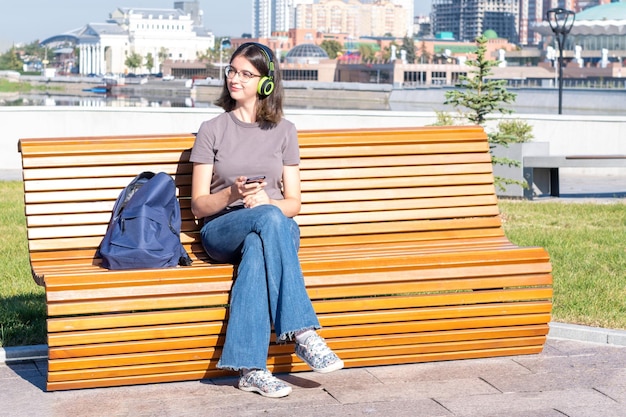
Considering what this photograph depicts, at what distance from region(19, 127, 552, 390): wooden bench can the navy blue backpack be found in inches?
4.7

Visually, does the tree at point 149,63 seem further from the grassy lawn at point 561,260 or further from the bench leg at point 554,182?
the grassy lawn at point 561,260

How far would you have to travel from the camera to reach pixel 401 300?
14.1 feet

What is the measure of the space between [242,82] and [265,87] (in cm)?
10

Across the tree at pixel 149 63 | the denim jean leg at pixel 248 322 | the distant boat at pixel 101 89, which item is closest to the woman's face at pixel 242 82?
the denim jean leg at pixel 248 322

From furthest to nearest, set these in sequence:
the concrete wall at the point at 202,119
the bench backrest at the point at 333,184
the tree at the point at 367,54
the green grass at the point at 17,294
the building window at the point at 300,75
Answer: the tree at the point at 367,54
the building window at the point at 300,75
the concrete wall at the point at 202,119
the green grass at the point at 17,294
the bench backrest at the point at 333,184

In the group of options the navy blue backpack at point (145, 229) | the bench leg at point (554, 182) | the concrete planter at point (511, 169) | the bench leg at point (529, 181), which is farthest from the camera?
the bench leg at point (554, 182)

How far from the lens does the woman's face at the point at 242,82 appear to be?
14.5ft

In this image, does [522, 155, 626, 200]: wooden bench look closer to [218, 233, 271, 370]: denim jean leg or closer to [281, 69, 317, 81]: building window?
[218, 233, 271, 370]: denim jean leg

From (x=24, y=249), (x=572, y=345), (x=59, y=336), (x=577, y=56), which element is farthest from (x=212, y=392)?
(x=577, y=56)

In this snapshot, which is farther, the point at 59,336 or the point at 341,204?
the point at 341,204

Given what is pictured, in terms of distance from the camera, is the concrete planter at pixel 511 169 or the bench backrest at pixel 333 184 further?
the concrete planter at pixel 511 169

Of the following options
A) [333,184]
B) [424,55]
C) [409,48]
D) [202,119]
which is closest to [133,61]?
[409,48]

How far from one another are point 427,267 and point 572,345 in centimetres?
98

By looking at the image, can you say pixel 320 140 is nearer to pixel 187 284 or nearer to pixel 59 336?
pixel 187 284
